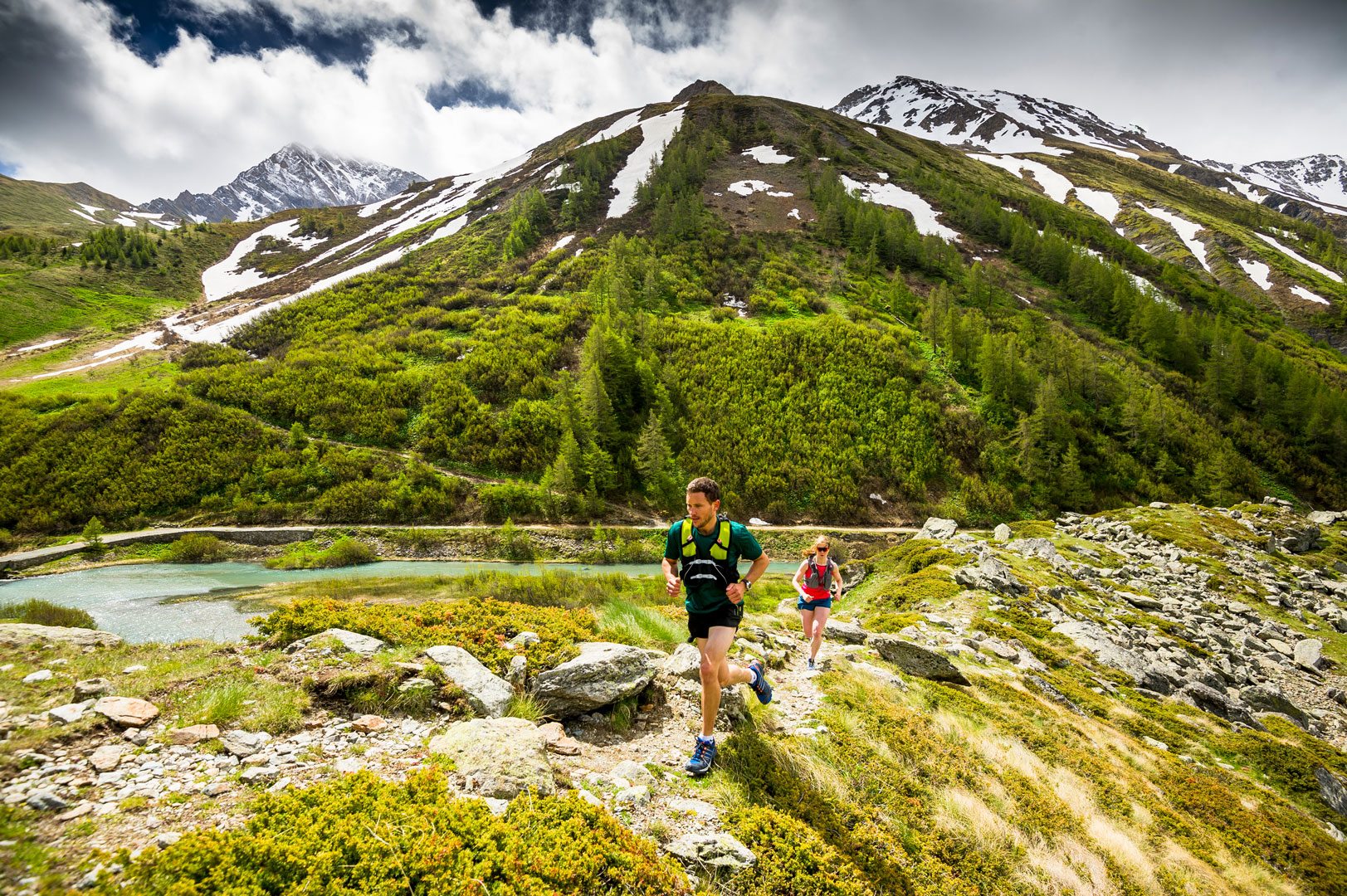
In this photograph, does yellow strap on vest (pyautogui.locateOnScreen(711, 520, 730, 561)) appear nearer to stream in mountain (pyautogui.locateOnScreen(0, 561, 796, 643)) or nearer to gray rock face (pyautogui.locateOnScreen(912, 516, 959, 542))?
stream in mountain (pyautogui.locateOnScreen(0, 561, 796, 643))

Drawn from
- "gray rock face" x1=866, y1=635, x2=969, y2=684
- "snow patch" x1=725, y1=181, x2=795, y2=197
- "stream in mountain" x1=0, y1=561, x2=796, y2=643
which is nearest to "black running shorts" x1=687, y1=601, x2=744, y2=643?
"gray rock face" x1=866, y1=635, x2=969, y2=684

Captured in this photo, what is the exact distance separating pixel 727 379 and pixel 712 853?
148 ft

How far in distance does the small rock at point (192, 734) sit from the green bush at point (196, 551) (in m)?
35.9

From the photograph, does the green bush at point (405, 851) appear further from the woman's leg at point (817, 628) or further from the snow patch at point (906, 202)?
the snow patch at point (906, 202)

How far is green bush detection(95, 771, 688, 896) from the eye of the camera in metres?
3.13

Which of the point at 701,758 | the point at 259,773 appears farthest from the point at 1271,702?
the point at 259,773

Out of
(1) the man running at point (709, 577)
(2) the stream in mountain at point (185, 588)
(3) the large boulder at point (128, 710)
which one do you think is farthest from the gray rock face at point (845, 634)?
(2) the stream in mountain at point (185, 588)

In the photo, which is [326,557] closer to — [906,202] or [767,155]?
[906,202]

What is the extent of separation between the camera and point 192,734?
503cm

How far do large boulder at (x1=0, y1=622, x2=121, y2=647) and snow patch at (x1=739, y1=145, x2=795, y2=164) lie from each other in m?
106

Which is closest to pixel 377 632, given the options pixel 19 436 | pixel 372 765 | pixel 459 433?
pixel 372 765

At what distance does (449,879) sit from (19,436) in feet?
197

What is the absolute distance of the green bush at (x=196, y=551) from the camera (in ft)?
100

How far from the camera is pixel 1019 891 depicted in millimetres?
5070
